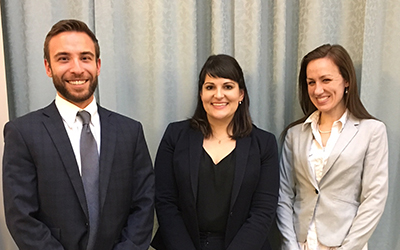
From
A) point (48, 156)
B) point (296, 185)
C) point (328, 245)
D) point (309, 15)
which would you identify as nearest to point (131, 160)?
point (48, 156)

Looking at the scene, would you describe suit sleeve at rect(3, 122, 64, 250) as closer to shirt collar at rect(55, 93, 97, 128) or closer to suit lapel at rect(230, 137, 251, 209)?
shirt collar at rect(55, 93, 97, 128)

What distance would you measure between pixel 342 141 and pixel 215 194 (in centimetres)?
68

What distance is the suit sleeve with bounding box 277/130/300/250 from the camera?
1.77 meters

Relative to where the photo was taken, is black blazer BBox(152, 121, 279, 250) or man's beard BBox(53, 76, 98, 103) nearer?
man's beard BBox(53, 76, 98, 103)

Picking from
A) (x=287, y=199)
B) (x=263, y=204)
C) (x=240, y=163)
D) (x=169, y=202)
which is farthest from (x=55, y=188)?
(x=287, y=199)

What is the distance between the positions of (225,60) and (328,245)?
105 cm

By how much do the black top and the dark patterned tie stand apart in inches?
20.4

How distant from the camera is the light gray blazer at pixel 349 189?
1646mm

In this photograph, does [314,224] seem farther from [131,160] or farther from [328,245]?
[131,160]

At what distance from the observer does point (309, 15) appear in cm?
200

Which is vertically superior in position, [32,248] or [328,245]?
[32,248]

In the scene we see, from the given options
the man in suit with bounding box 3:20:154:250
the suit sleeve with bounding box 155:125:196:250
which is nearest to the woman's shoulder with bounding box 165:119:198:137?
the suit sleeve with bounding box 155:125:196:250

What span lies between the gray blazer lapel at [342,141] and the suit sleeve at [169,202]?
0.75 metres

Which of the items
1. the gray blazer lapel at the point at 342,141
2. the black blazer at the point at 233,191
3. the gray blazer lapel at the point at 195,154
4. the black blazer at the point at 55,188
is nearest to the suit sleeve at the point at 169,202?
the black blazer at the point at 233,191
